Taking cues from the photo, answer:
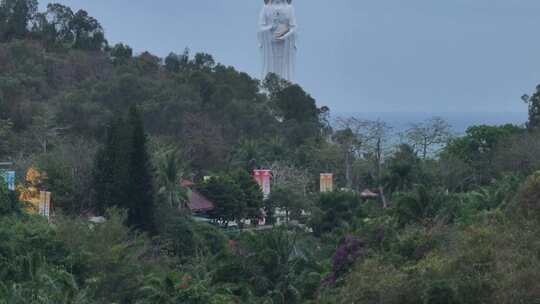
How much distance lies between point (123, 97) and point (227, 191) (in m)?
12.4

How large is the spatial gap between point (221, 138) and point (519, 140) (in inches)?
465

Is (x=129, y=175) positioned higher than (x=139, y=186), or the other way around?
(x=129, y=175)

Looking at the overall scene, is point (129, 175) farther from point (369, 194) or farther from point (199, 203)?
point (369, 194)

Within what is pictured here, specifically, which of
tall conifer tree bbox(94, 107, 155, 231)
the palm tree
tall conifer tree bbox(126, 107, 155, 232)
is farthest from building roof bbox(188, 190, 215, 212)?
tall conifer tree bbox(126, 107, 155, 232)

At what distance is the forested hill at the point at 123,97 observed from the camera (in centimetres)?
4353

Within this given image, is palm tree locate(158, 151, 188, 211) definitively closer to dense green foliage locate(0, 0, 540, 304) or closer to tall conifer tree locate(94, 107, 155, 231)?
dense green foliage locate(0, 0, 540, 304)

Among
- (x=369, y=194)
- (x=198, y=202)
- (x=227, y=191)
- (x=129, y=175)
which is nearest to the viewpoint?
(x=129, y=175)

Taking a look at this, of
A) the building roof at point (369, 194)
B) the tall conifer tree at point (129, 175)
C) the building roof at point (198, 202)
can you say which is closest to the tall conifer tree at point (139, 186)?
the tall conifer tree at point (129, 175)

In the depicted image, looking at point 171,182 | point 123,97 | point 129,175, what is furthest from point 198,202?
point 123,97

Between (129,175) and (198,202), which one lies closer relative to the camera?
(129,175)

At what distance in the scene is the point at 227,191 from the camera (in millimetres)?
35688

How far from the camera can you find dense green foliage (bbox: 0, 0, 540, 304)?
18.7 m

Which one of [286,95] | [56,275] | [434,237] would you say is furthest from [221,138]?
[56,275]

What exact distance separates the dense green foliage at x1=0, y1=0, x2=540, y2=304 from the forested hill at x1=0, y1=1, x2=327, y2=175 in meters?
0.09
